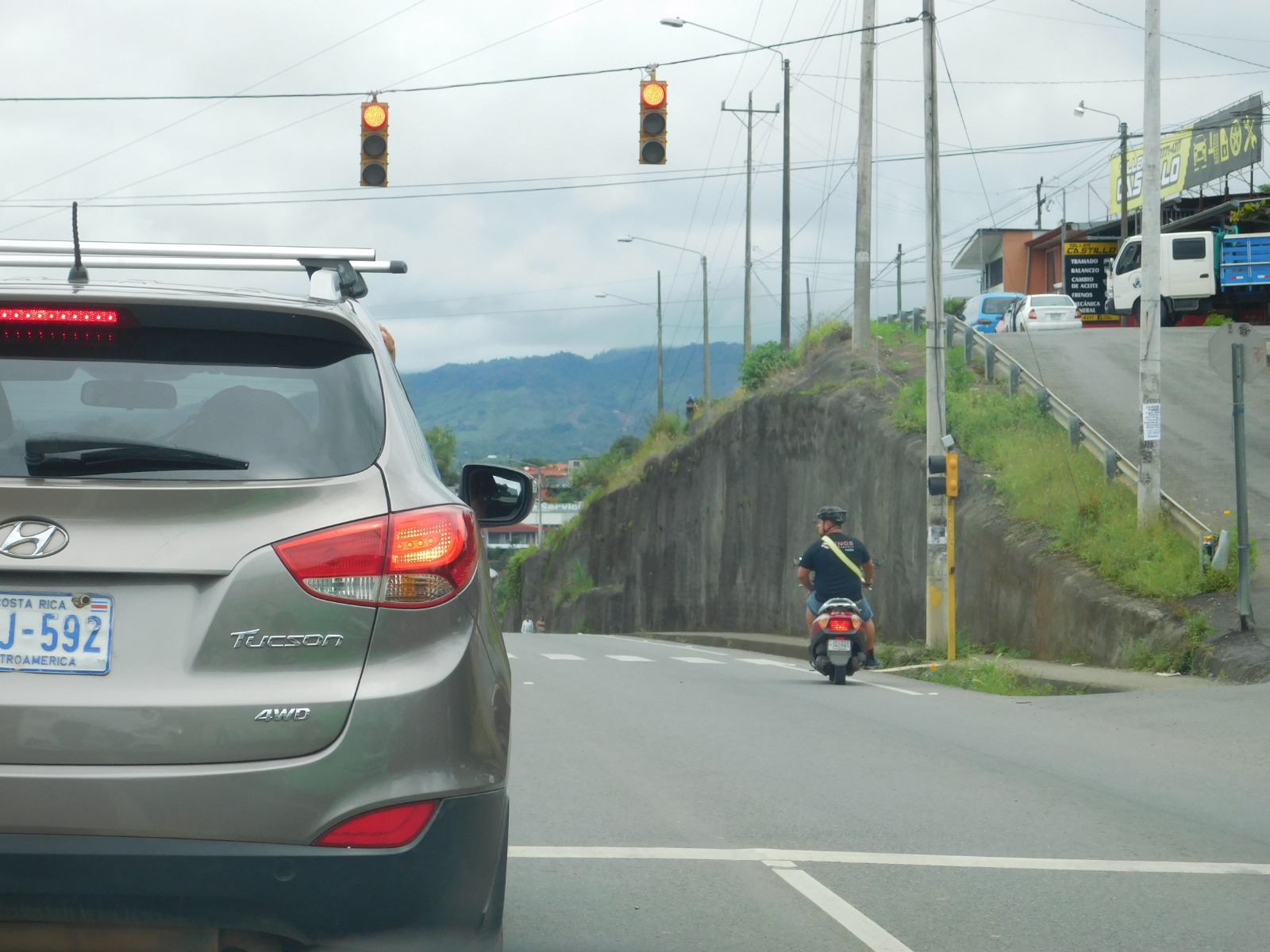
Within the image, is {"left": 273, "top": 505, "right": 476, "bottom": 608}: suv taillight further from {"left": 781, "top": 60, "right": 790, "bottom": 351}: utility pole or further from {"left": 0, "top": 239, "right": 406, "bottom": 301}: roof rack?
{"left": 781, "top": 60, "right": 790, "bottom": 351}: utility pole

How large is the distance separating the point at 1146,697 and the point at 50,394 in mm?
11622

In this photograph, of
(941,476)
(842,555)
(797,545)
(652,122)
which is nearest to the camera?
(842,555)

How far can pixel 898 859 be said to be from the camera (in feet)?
21.1

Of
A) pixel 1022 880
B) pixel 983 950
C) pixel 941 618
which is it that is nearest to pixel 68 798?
pixel 983 950

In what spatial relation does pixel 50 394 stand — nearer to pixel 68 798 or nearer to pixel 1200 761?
pixel 68 798

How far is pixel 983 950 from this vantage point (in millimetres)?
5051

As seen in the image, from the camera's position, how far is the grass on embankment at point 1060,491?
56.7 ft

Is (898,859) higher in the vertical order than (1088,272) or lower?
lower

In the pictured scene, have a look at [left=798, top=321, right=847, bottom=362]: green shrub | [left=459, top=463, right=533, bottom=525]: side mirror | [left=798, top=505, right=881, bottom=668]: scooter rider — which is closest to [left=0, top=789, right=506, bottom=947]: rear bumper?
[left=459, top=463, right=533, bottom=525]: side mirror

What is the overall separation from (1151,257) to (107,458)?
16470mm

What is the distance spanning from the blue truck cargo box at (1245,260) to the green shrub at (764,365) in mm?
11903

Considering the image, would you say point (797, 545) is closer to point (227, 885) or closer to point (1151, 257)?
point (1151, 257)

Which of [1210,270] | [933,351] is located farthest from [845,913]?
[1210,270]

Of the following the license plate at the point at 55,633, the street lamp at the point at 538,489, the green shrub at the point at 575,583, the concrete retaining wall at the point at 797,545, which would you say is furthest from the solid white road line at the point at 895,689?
the green shrub at the point at 575,583
